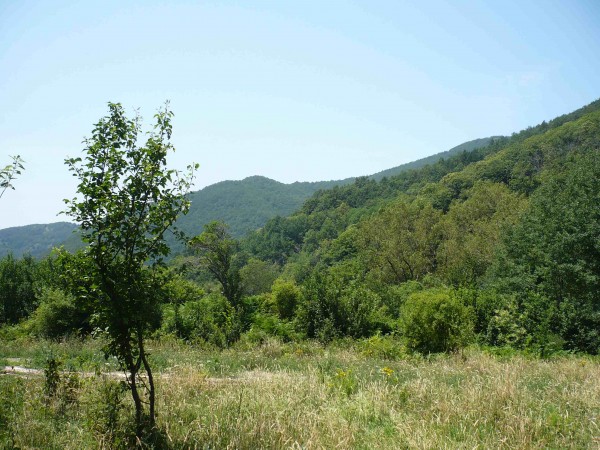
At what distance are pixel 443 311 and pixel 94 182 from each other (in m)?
11.9

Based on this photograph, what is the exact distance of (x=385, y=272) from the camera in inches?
1626

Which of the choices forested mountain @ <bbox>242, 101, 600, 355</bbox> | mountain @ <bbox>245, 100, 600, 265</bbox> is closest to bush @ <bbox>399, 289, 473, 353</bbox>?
forested mountain @ <bbox>242, 101, 600, 355</bbox>

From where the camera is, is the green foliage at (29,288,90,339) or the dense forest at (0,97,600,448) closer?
the dense forest at (0,97,600,448)

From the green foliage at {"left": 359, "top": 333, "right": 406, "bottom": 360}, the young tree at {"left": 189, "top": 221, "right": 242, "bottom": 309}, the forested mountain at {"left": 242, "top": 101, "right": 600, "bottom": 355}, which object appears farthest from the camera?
the young tree at {"left": 189, "top": 221, "right": 242, "bottom": 309}

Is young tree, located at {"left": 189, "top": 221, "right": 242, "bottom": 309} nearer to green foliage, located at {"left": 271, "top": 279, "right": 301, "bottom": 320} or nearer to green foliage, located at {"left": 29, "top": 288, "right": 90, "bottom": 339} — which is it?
green foliage, located at {"left": 271, "top": 279, "right": 301, "bottom": 320}

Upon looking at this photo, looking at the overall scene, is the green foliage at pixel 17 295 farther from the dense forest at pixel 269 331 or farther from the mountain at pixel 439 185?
the mountain at pixel 439 185

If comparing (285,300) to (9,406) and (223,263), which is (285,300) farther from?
(9,406)

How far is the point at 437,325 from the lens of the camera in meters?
13.5

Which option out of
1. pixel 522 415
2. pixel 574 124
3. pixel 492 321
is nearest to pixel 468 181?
→ pixel 574 124

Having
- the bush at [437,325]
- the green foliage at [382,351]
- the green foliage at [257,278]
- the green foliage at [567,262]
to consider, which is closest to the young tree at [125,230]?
the green foliage at [382,351]

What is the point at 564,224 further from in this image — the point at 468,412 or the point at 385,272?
the point at 385,272

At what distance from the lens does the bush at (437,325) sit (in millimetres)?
13375

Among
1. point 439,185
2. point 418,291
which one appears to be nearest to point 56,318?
point 418,291

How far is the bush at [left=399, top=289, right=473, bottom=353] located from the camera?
13375 millimetres
